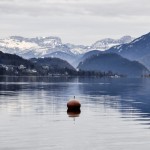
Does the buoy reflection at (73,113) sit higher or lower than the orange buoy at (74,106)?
lower

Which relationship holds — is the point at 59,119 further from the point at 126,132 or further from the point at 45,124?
the point at 126,132

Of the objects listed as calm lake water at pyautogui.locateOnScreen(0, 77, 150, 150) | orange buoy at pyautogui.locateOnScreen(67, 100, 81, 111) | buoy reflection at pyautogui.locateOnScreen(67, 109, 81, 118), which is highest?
orange buoy at pyautogui.locateOnScreen(67, 100, 81, 111)

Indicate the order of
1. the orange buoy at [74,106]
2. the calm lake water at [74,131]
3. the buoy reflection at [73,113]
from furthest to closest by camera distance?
the orange buoy at [74,106] < the buoy reflection at [73,113] < the calm lake water at [74,131]

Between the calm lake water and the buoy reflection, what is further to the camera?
the buoy reflection

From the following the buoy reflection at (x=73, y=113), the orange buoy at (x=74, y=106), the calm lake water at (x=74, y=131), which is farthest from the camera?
the orange buoy at (x=74, y=106)

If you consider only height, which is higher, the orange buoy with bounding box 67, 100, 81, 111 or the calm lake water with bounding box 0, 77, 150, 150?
the orange buoy with bounding box 67, 100, 81, 111

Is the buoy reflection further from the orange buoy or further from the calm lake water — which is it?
the orange buoy

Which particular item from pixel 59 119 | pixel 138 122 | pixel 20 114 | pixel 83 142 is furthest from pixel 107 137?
pixel 20 114

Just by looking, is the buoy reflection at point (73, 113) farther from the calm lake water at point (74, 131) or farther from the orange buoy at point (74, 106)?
the orange buoy at point (74, 106)

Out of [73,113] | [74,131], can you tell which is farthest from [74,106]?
[74,131]

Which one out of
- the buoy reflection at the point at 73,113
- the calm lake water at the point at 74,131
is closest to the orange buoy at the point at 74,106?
the buoy reflection at the point at 73,113

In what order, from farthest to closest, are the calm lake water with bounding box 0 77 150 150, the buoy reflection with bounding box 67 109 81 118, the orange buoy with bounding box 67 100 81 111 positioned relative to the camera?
the orange buoy with bounding box 67 100 81 111 < the buoy reflection with bounding box 67 109 81 118 < the calm lake water with bounding box 0 77 150 150

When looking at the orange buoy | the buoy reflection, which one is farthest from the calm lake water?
the orange buoy

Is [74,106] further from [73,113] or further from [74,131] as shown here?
[74,131]
